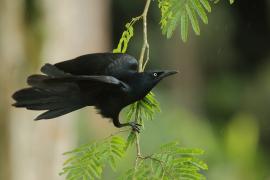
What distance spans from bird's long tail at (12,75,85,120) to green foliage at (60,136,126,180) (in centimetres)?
20

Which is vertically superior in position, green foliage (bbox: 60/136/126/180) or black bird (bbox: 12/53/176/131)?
black bird (bbox: 12/53/176/131)

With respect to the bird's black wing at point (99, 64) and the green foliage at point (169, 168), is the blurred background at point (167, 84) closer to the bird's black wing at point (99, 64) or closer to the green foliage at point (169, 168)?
the bird's black wing at point (99, 64)

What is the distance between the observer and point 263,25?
16.2 meters

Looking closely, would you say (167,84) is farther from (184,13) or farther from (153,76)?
(184,13)

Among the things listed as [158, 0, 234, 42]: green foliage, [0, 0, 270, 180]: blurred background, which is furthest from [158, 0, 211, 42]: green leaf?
[0, 0, 270, 180]: blurred background

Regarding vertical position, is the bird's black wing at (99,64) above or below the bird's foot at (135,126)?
above

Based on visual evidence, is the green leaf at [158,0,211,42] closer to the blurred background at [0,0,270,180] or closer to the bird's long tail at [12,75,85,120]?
the bird's long tail at [12,75,85,120]

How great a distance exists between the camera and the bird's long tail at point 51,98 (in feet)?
10.1

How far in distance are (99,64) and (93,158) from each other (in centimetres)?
39

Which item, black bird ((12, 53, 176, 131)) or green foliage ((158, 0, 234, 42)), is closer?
green foliage ((158, 0, 234, 42))

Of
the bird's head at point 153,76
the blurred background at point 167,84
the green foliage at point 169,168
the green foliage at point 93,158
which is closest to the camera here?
the green foliage at point 169,168

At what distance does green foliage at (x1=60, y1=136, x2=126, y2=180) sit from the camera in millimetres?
3057

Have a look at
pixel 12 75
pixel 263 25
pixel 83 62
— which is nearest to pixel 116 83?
pixel 83 62

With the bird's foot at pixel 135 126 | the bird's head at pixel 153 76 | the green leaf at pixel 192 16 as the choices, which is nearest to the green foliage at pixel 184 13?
the green leaf at pixel 192 16
